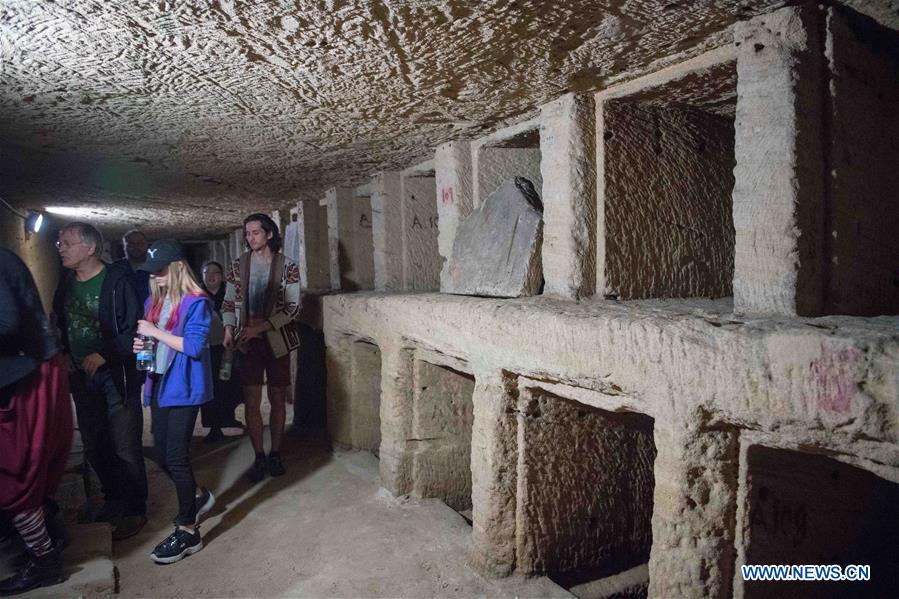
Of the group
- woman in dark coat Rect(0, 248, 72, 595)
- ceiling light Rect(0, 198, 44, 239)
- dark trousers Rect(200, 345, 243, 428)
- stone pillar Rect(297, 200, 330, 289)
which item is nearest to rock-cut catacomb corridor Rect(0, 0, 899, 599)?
woman in dark coat Rect(0, 248, 72, 595)

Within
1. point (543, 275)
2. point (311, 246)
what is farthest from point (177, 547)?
point (311, 246)

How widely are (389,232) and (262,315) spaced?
1.25m

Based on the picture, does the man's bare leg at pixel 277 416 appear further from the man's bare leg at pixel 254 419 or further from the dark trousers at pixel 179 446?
the dark trousers at pixel 179 446

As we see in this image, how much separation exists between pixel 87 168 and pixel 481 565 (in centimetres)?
427

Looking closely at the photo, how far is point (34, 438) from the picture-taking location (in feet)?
8.15

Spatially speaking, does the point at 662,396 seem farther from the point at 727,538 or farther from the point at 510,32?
the point at 510,32

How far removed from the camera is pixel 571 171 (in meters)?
2.61

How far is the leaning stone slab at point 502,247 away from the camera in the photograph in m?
2.89

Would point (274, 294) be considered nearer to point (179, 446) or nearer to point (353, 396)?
point (353, 396)

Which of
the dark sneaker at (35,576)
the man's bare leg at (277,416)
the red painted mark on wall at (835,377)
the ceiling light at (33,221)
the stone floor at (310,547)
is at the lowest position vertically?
the stone floor at (310,547)

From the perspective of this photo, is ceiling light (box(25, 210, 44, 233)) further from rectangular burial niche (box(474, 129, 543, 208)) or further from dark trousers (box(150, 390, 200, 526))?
rectangular burial niche (box(474, 129, 543, 208))

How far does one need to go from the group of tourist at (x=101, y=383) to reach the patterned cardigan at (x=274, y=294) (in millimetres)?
273

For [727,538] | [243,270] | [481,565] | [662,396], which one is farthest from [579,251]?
[243,270]

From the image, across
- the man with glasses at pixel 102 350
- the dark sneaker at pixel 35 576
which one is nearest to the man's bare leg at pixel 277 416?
the man with glasses at pixel 102 350
